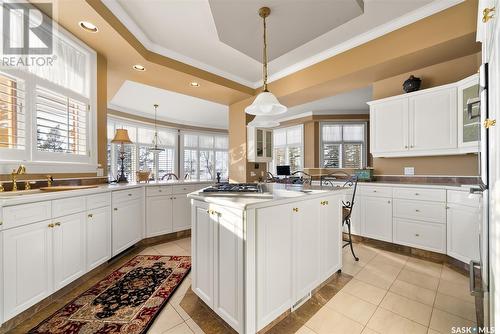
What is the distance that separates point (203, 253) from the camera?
1.69 meters

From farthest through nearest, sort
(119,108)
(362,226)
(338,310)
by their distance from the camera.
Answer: (119,108), (362,226), (338,310)

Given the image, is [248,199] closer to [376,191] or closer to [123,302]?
[123,302]

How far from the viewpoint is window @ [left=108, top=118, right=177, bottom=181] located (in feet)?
19.2

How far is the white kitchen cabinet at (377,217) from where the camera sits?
2.96m

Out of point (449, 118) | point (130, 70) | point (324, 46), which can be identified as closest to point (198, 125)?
point (130, 70)

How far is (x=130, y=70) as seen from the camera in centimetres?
314

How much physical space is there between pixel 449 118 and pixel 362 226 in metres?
1.83

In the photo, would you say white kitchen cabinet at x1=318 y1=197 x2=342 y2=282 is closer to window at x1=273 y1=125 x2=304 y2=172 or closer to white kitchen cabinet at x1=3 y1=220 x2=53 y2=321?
white kitchen cabinet at x1=3 y1=220 x2=53 y2=321

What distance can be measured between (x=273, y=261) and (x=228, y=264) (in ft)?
1.06

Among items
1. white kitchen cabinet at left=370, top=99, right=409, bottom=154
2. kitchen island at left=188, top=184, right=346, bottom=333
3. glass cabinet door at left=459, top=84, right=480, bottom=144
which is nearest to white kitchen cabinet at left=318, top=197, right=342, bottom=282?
kitchen island at left=188, top=184, right=346, bottom=333

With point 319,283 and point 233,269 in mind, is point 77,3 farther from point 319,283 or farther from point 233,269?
point 319,283

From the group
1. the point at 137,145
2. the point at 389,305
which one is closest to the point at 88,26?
the point at 389,305

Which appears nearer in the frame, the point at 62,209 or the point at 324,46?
the point at 62,209

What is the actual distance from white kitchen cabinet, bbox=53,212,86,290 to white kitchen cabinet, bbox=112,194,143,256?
1.53 ft
